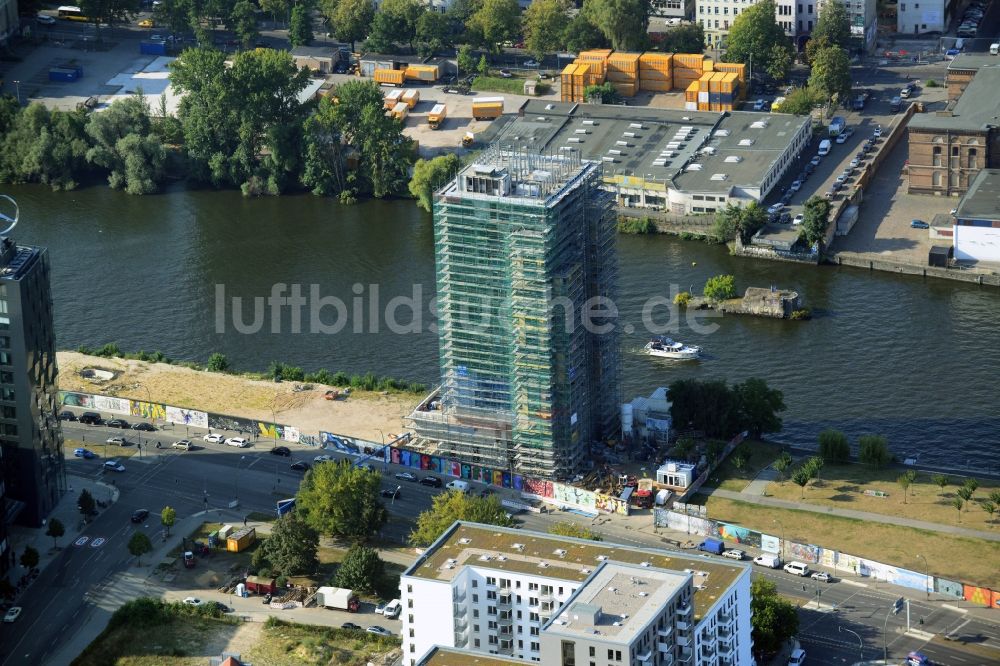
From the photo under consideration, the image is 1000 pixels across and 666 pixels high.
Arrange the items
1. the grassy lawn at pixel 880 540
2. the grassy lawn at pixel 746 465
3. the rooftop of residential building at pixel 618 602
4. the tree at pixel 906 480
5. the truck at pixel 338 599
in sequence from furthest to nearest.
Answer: the grassy lawn at pixel 746 465 → the tree at pixel 906 480 → the grassy lawn at pixel 880 540 → the truck at pixel 338 599 → the rooftop of residential building at pixel 618 602

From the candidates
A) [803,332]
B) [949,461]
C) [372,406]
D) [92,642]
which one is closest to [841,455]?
[949,461]

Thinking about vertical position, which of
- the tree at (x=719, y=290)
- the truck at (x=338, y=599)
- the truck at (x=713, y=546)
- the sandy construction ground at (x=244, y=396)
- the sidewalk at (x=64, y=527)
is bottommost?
the truck at (x=338, y=599)

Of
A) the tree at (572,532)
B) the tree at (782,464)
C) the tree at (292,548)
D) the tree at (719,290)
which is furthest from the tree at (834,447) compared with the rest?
the tree at (292,548)

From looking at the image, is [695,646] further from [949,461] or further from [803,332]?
[803,332]

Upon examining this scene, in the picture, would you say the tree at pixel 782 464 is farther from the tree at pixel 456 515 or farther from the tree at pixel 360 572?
the tree at pixel 360 572

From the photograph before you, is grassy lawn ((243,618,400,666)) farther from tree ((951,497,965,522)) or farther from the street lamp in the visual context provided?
tree ((951,497,965,522))

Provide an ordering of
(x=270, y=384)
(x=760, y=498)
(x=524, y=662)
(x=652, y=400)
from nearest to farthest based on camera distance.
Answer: (x=524, y=662) → (x=760, y=498) → (x=652, y=400) → (x=270, y=384)
